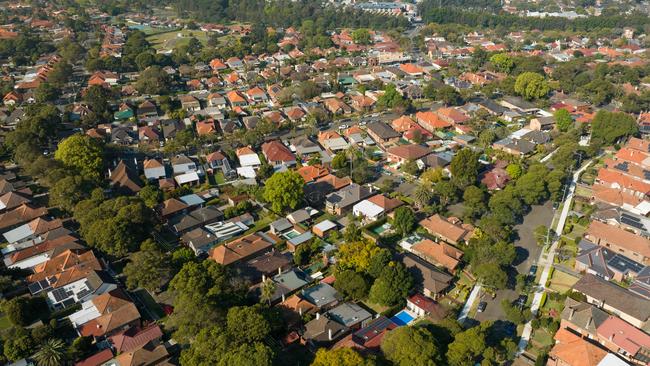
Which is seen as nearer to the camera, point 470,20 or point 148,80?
point 148,80

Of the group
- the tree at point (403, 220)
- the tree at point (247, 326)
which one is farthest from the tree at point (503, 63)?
the tree at point (247, 326)

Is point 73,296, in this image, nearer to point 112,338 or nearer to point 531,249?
point 112,338

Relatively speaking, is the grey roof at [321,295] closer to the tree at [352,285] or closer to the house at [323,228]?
the tree at [352,285]

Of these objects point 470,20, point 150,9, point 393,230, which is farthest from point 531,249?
point 150,9

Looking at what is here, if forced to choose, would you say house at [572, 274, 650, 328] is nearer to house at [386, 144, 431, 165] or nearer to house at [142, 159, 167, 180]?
house at [386, 144, 431, 165]

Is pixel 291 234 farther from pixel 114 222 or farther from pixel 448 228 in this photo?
pixel 114 222

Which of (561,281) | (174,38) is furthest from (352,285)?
(174,38)
